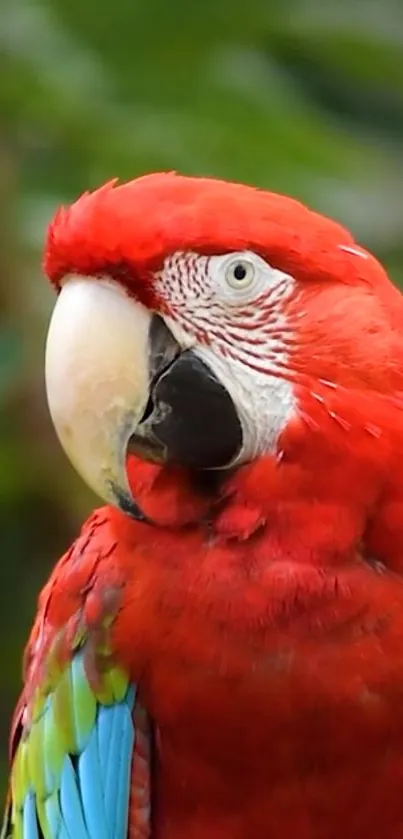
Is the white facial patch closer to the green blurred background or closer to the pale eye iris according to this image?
the pale eye iris

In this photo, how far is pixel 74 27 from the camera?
4.47 feet

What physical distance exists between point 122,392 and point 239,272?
0.11 m

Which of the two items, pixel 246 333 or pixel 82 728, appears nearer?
pixel 246 333

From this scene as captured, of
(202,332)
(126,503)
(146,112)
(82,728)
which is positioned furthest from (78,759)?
(146,112)

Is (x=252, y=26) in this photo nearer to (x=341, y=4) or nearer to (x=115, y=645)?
(x=341, y=4)

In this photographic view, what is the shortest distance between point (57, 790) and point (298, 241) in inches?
18.0

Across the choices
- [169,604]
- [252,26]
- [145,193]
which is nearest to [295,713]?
[169,604]

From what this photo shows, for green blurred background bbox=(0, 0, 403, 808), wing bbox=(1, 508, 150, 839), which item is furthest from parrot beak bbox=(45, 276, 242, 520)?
green blurred background bbox=(0, 0, 403, 808)

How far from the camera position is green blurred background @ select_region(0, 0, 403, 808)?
1312 mm

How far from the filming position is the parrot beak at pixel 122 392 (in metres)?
0.88

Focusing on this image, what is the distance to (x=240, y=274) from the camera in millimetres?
910

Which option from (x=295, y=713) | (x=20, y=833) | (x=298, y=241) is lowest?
(x=20, y=833)

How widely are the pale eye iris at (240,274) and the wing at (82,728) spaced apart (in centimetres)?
23

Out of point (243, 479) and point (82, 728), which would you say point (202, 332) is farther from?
point (82, 728)
